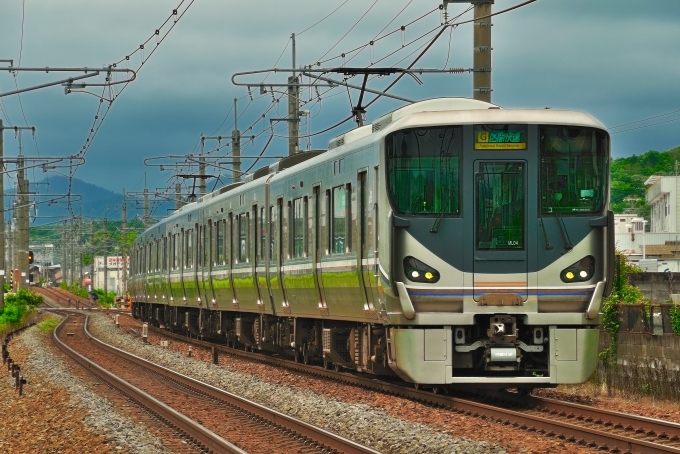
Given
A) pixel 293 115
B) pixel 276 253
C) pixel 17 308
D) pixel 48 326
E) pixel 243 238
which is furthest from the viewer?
pixel 17 308

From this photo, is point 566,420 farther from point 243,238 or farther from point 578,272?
point 243,238

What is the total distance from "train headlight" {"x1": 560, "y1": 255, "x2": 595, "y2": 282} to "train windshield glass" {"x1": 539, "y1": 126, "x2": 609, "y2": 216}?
587 millimetres

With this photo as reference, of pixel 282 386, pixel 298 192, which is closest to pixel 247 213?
pixel 298 192

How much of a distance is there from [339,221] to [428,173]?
290cm

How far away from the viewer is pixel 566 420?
12906 mm

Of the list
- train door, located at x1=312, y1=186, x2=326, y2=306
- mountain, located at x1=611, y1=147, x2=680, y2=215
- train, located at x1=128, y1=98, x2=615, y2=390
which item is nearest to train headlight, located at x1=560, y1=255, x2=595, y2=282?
train, located at x1=128, y1=98, x2=615, y2=390

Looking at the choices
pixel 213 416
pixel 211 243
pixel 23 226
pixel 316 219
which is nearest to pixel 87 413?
pixel 213 416

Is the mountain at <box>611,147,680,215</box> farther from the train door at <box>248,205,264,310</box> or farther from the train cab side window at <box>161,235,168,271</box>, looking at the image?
the train door at <box>248,205,264,310</box>

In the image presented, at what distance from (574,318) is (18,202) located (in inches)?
1721

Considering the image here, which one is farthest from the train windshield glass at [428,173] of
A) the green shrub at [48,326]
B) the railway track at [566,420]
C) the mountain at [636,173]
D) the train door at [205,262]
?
the mountain at [636,173]

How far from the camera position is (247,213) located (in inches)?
928

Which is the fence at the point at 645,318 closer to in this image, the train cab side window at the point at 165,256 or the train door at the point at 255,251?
the train door at the point at 255,251

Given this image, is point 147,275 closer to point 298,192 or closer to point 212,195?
point 212,195

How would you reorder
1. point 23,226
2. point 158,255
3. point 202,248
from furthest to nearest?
point 23,226, point 158,255, point 202,248
